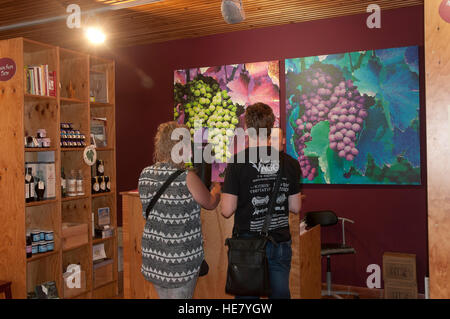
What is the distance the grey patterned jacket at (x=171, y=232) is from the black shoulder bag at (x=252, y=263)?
0.21 metres

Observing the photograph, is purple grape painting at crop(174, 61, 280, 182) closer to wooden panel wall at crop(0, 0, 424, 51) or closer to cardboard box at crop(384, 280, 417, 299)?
wooden panel wall at crop(0, 0, 424, 51)

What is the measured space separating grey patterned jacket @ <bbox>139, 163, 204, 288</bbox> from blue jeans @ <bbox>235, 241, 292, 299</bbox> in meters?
0.38

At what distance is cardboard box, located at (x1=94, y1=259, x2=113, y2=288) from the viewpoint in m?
4.26

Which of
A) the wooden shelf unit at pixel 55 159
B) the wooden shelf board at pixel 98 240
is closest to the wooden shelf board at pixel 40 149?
the wooden shelf unit at pixel 55 159

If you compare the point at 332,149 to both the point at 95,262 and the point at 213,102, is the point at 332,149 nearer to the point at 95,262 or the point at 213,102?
the point at 213,102

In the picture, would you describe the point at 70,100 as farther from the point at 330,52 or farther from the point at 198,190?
the point at 330,52

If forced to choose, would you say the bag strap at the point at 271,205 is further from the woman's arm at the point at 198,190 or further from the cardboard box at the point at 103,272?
the cardboard box at the point at 103,272

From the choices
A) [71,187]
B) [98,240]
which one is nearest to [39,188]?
[71,187]

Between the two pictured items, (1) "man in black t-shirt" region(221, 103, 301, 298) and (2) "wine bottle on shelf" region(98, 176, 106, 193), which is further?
(2) "wine bottle on shelf" region(98, 176, 106, 193)

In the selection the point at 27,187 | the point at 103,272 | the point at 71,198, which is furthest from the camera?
the point at 103,272

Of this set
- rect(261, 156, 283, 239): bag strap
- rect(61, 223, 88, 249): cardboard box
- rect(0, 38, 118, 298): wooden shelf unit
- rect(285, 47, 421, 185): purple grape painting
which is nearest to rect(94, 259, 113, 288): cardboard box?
rect(0, 38, 118, 298): wooden shelf unit

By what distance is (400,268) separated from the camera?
3.95 meters

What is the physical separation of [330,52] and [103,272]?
3204 millimetres

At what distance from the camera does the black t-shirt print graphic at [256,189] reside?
2252 mm
